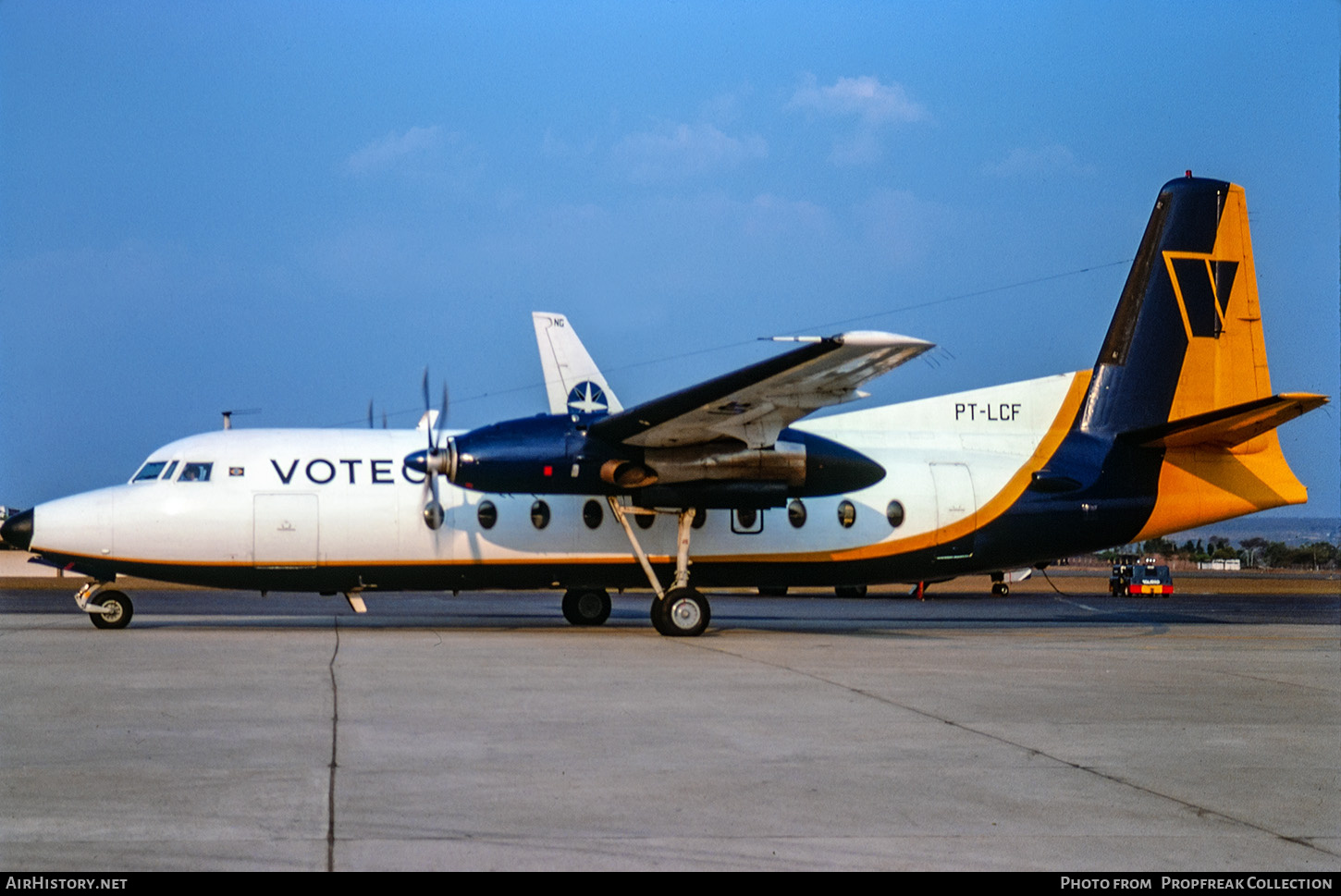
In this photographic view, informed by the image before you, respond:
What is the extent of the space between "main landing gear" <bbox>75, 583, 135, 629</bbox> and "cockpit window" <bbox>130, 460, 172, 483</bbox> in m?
1.64

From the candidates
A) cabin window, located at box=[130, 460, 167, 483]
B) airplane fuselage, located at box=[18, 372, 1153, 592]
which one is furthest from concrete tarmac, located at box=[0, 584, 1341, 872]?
cabin window, located at box=[130, 460, 167, 483]

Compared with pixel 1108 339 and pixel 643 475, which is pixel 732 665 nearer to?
pixel 643 475

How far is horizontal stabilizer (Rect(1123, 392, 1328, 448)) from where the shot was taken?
58.0 ft

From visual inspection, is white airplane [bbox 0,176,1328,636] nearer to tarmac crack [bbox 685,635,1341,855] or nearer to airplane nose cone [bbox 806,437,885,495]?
airplane nose cone [bbox 806,437,885,495]

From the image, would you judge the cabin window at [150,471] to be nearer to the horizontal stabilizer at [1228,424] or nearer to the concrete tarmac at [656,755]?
the concrete tarmac at [656,755]

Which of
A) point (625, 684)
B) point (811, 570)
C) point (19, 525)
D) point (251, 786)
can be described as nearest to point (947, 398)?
point (811, 570)

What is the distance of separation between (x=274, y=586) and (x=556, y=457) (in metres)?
4.68

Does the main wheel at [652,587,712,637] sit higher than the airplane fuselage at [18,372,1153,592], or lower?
lower

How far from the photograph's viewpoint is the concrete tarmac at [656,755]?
231 inches

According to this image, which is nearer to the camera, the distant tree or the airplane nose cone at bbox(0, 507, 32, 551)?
the airplane nose cone at bbox(0, 507, 32, 551)

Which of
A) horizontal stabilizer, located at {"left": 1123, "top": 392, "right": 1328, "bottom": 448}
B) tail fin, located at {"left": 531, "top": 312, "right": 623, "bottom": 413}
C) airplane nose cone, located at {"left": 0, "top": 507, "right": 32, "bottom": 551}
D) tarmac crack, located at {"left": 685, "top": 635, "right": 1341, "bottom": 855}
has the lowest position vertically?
tarmac crack, located at {"left": 685, "top": 635, "right": 1341, "bottom": 855}

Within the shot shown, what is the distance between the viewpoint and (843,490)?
18.5m

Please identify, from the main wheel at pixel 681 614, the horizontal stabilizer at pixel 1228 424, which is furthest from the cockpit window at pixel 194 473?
the horizontal stabilizer at pixel 1228 424

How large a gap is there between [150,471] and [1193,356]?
656 inches
